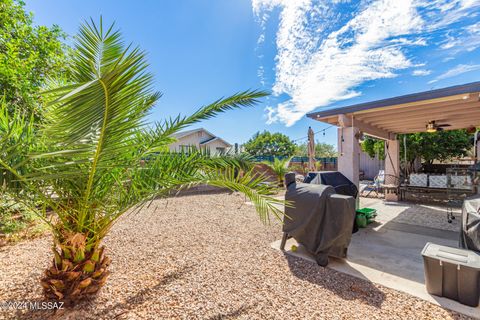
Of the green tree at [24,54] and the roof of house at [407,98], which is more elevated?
the green tree at [24,54]

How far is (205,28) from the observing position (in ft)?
25.8

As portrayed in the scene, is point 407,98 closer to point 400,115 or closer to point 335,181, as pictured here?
point 400,115

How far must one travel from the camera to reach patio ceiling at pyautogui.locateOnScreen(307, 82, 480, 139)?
3921 mm

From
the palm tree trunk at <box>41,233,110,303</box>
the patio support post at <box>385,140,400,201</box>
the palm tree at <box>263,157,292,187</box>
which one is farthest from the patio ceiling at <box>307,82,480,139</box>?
the palm tree trunk at <box>41,233,110,303</box>

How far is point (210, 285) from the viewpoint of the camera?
257cm

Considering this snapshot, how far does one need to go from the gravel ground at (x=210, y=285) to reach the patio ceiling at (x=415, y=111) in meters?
3.41

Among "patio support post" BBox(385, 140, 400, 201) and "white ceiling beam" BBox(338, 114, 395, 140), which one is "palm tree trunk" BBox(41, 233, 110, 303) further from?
"patio support post" BBox(385, 140, 400, 201)

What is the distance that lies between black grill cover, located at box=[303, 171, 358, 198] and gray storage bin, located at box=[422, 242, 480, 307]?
216 centimetres

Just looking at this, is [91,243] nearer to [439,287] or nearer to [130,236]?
[130,236]

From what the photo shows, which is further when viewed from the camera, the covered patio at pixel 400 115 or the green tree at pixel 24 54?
the green tree at pixel 24 54

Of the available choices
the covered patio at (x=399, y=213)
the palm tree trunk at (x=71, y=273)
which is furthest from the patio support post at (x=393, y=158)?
the palm tree trunk at (x=71, y=273)

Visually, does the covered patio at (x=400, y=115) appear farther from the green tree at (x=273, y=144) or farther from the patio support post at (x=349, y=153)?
the green tree at (x=273, y=144)

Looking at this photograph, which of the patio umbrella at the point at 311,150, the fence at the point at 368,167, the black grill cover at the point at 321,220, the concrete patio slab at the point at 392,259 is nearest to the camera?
the concrete patio slab at the point at 392,259

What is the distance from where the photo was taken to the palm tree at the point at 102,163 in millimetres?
1427
